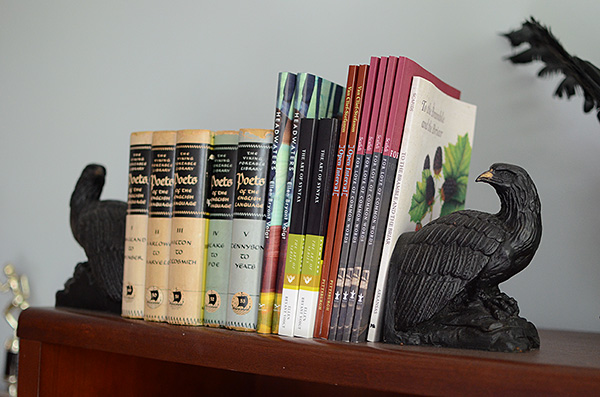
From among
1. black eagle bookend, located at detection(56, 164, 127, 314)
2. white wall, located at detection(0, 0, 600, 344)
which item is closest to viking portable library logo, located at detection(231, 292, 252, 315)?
black eagle bookend, located at detection(56, 164, 127, 314)

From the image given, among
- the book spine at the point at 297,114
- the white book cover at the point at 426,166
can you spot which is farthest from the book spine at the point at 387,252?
the book spine at the point at 297,114

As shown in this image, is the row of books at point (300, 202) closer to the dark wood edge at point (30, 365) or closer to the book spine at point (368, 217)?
the book spine at point (368, 217)

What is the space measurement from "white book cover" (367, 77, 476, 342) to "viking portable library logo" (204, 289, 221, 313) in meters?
0.21

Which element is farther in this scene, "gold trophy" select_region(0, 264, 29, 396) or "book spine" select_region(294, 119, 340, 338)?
"gold trophy" select_region(0, 264, 29, 396)

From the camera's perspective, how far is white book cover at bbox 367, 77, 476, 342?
0.73m

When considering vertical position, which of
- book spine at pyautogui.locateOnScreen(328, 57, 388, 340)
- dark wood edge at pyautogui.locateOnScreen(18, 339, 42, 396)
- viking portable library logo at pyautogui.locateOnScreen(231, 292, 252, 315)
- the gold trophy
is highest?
book spine at pyautogui.locateOnScreen(328, 57, 388, 340)

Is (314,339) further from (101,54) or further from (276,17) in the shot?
(101,54)

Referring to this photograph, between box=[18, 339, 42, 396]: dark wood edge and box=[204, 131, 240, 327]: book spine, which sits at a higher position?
box=[204, 131, 240, 327]: book spine

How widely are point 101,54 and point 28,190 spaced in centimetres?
38

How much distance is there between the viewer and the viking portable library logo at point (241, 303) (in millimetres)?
786

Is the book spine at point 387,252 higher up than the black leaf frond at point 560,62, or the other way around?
the black leaf frond at point 560,62

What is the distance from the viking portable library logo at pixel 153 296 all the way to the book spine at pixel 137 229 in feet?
0.06

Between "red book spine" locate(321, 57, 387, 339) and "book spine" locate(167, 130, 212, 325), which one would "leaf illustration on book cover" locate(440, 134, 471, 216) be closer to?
"red book spine" locate(321, 57, 387, 339)

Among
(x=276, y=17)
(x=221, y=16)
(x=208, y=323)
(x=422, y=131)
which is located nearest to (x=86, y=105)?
(x=221, y=16)
